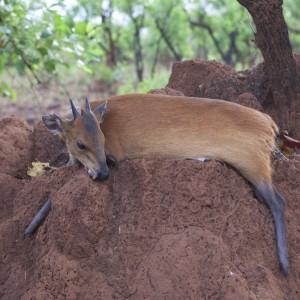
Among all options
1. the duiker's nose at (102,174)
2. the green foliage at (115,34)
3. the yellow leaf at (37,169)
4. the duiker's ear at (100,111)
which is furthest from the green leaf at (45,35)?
the duiker's nose at (102,174)

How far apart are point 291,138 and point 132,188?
1744 mm

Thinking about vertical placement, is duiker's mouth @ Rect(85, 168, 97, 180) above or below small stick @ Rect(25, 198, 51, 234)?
above

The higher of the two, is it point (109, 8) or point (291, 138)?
point (291, 138)

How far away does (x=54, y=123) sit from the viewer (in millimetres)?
4605

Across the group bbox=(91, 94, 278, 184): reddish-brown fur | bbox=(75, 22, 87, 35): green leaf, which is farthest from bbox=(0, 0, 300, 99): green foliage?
bbox=(91, 94, 278, 184): reddish-brown fur

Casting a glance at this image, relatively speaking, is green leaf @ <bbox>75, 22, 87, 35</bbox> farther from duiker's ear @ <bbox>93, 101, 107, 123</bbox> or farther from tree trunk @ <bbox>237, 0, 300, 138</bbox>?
duiker's ear @ <bbox>93, 101, 107, 123</bbox>

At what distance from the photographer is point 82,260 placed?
12.9 feet

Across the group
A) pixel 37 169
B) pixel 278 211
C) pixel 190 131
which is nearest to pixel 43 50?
pixel 37 169

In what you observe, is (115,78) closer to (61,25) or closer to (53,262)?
(61,25)

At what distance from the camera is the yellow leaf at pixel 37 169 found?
4.93 meters

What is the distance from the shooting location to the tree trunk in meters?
4.95

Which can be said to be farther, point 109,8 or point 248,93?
point 109,8

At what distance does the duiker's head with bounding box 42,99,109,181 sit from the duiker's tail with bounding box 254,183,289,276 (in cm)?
116

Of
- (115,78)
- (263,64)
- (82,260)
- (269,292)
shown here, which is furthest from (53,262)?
(115,78)
